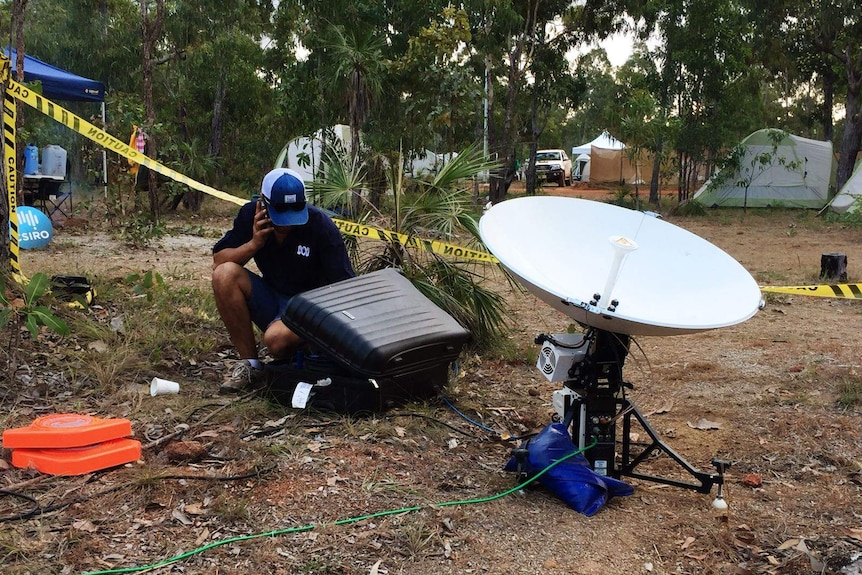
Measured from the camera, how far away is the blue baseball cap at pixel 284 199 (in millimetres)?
3965

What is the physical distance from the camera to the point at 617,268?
2.95 metres

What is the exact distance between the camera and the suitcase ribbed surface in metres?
3.58

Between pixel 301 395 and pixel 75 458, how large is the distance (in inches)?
40.5

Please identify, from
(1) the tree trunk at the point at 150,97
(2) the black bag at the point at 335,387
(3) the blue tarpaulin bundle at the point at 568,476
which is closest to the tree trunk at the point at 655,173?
(1) the tree trunk at the point at 150,97

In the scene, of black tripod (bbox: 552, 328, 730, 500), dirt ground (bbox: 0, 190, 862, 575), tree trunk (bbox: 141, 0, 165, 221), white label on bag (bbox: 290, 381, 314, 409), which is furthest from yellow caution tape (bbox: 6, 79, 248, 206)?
tree trunk (bbox: 141, 0, 165, 221)

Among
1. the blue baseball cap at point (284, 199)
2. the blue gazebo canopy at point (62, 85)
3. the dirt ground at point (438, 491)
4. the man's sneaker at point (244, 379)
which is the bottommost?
the dirt ground at point (438, 491)

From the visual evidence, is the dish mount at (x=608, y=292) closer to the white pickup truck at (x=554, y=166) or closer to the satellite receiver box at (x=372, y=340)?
the satellite receiver box at (x=372, y=340)

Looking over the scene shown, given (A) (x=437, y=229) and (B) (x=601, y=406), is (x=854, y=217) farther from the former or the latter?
(B) (x=601, y=406)

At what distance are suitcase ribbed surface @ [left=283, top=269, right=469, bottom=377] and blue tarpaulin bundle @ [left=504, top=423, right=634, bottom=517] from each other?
2.47ft

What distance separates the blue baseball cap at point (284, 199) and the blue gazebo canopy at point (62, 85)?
26.0 ft

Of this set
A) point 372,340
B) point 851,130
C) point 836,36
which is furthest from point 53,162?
point 836,36

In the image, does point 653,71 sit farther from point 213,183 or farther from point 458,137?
point 213,183

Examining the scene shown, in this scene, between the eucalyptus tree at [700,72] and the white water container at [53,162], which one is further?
the eucalyptus tree at [700,72]

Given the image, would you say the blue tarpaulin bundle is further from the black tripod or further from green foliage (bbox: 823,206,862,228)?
green foliage (bbox: 823,206,862,228)
